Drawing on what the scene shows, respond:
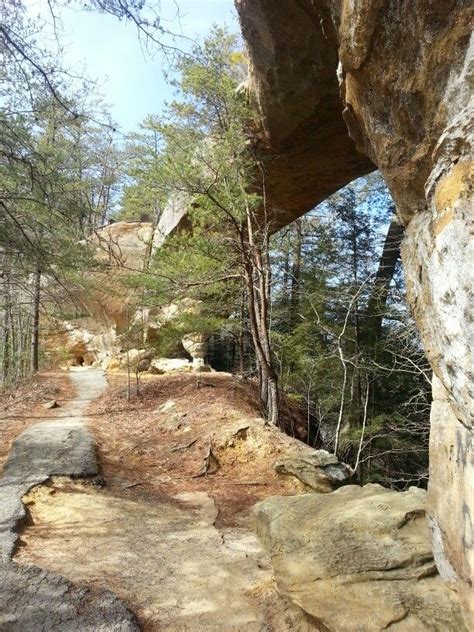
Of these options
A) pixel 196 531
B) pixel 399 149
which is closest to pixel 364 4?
pixel 399 149

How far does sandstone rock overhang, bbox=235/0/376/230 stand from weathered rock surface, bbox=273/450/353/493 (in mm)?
4869

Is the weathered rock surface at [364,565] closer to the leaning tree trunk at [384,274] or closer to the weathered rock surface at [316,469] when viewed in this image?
the weathered rock surface at [316,469]

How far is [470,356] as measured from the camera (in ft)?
6.71

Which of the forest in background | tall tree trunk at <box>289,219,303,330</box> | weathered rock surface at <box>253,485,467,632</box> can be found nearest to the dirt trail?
weathered rock surface at <box>253,485,467,632</box>

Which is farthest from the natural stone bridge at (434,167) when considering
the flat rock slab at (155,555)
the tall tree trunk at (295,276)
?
the tall tree trunk at (295,276)

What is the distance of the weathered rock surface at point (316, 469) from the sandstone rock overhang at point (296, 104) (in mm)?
4869

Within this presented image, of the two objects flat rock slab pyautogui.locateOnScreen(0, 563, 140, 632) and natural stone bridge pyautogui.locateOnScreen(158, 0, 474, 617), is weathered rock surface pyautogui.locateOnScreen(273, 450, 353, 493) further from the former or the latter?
flat rock slab pyautogui.locateOnScreen(0, 563, 140, 632)

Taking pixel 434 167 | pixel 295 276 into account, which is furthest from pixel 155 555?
pixel 295 276

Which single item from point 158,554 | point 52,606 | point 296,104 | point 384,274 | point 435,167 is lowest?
point 158,554

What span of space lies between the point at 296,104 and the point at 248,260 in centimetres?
269

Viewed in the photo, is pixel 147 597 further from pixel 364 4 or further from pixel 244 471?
pixel 364 4

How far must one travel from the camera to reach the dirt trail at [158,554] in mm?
3137

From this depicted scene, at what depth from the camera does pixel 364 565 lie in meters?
2.73

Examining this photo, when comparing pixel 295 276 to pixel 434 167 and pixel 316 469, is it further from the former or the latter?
pixel 434 167
